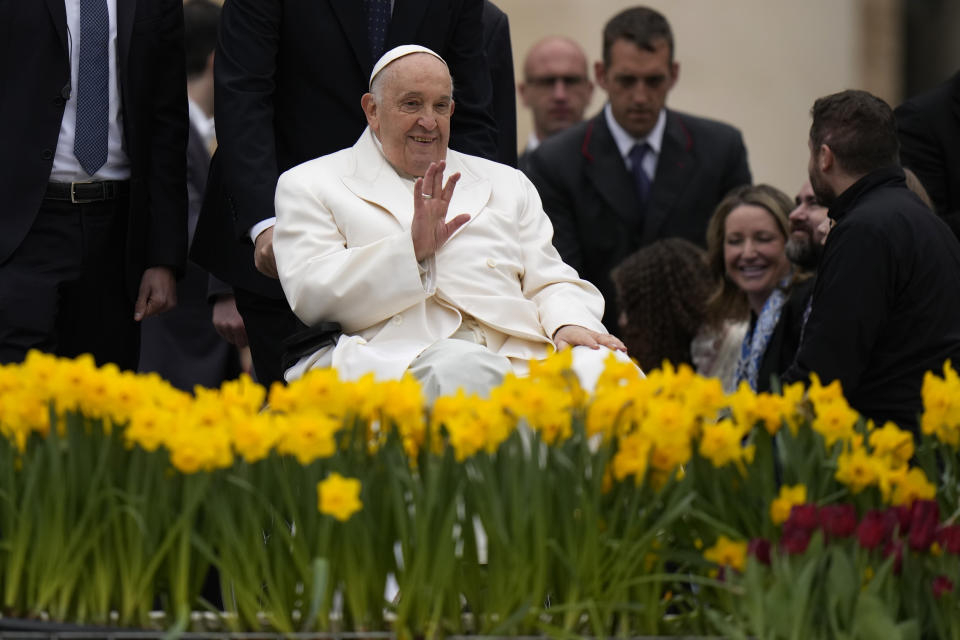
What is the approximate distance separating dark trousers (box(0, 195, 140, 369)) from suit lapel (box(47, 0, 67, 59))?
507 millimetres

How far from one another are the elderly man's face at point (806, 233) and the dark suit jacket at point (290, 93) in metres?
1.52

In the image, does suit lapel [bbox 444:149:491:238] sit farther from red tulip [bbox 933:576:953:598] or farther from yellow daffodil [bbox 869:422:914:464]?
red tulip [bbox 933:576:953:598]

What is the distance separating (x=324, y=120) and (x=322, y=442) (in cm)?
234

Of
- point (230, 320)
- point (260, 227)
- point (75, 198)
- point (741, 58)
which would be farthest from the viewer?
point (741, 58)

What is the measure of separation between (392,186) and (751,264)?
2578 mm

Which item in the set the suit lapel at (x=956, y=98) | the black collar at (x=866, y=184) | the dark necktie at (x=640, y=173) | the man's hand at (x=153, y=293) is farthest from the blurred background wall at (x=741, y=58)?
the man's hand at (x=153, y=293)

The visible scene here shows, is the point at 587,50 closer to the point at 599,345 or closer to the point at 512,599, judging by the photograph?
the point at 599,345

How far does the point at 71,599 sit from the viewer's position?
356 centimetres

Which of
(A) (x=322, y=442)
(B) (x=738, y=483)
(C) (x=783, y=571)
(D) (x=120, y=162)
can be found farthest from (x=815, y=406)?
(D) (x=120, y=162)

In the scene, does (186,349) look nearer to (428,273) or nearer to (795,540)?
(428,273)

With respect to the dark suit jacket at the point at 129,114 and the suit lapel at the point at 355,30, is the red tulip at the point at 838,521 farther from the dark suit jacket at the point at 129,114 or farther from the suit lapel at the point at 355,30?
the dark suit jacket at the point at 129,114

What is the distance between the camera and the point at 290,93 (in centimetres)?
565

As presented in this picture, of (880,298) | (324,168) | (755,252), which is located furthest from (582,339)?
(755,252)

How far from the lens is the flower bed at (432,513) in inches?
135
